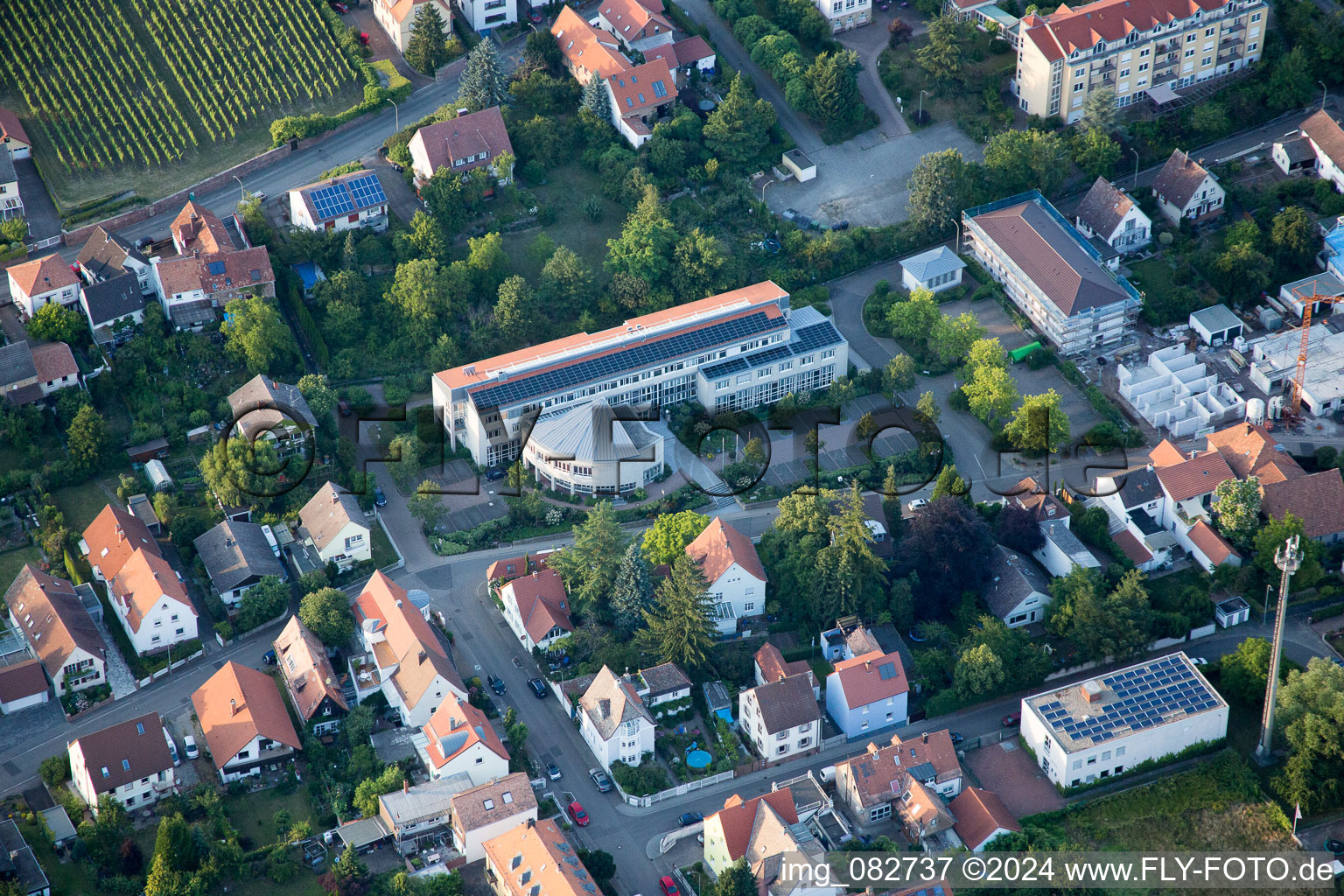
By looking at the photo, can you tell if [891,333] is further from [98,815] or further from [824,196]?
[98,815]

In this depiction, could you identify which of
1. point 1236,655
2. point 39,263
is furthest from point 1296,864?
point 39,263

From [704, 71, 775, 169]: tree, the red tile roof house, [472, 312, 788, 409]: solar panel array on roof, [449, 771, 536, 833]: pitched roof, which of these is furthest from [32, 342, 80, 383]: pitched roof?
[704, 71, 775, 169]: tree

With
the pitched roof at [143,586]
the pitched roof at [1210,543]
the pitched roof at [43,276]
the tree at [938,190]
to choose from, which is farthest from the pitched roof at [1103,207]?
the pitched roof at [43,276]

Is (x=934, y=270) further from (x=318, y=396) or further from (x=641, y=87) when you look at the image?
(x=318, y=396)

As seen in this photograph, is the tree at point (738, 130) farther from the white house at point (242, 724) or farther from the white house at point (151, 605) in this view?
the white house at point (242, 724)

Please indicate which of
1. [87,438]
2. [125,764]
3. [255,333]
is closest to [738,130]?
[255,333]

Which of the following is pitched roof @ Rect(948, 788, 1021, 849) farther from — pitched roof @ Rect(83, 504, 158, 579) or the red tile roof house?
the red tile roof house
